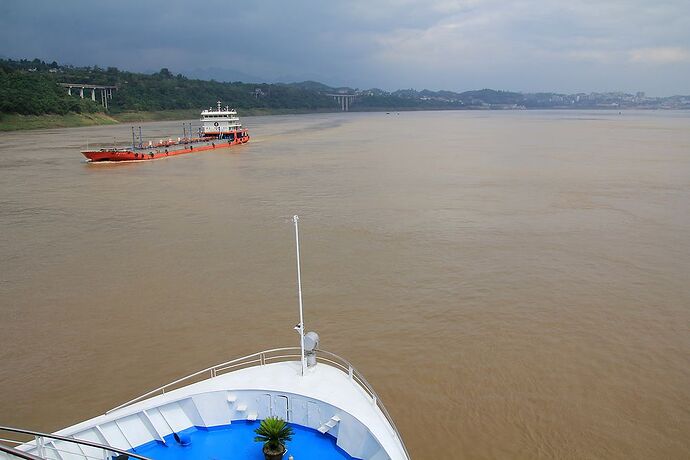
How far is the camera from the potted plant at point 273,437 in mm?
5410

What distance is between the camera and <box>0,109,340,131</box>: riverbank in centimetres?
6875

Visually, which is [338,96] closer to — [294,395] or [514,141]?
[514,141]

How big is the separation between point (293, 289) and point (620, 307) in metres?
7.26

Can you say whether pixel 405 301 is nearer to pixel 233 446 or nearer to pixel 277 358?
pixel 277 358

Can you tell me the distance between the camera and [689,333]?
34.4 ft

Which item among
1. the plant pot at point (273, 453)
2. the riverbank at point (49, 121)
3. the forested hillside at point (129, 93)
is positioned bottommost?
the plant pot at point (273, 453)

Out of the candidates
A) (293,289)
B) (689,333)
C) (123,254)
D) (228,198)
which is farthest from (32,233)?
(689,333)

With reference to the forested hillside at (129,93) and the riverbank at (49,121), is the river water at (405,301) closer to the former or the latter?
the riverbank at (49,121)

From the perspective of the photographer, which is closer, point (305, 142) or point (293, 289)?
point (293, 289)

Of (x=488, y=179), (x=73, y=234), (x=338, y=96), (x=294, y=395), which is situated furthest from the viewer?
(x=338, y=96)

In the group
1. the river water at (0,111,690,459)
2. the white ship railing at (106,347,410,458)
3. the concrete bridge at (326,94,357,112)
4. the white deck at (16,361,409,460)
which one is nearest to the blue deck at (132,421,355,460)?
the white deck at (16,361,409,460)

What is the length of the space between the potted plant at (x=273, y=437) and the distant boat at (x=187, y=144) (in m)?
36.5

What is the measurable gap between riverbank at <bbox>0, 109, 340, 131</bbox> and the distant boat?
2700cm

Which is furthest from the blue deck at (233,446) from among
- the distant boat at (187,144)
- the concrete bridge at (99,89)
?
the concrete bridge at (99,89)
